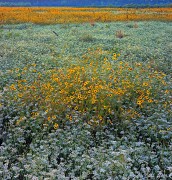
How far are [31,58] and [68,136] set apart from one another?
20.0 ft

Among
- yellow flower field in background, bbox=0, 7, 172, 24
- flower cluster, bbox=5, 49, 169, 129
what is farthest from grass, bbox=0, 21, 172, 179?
yellow flower field in background, bbox=0, 7, 172, 24

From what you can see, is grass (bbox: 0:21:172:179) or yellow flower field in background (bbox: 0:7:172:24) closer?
grass (bbox: 0:21:172:179)

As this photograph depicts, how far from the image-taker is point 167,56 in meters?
11.4

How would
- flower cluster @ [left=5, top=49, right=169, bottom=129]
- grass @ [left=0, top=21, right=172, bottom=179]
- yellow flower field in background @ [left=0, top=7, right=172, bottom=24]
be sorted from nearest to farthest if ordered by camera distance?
grass @ [left=0, top=21, right=172, bottom=179] < flower cluster @ [left=5, top=49, right=169, bottom=129] < yellow flower field in background @ [left=0, top=7, right=172, bottom=24]

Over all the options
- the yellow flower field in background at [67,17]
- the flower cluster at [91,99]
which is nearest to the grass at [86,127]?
the flower cluster at [91,99]

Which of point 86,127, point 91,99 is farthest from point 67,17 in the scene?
point 86,127

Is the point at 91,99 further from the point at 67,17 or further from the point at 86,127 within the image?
the point at 67,17

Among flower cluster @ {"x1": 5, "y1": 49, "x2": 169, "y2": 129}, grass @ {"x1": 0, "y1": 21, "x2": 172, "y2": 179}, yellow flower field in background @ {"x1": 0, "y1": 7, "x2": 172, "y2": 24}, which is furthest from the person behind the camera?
yellow flower field in background @ {"x1": 0, "y1": 7, "x2": 172, "y2": 24}

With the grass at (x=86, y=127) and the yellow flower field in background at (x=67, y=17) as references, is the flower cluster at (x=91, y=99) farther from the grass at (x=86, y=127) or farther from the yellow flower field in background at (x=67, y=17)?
the yellow flower field in background at (x=67, y=17)

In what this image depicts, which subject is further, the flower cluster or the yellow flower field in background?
the yellow flower field in background

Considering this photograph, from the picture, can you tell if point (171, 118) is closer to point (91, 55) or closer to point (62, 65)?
point (62, 65)

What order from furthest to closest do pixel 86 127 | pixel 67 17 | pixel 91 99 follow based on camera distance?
pixel 67 17
pixel 91 99
pixel 86 127

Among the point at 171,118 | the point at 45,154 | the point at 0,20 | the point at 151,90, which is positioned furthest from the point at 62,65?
the point at 0,20

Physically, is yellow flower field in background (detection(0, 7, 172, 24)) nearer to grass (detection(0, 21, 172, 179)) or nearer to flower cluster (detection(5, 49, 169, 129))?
grass (detection(0, 21, 172, 179))
